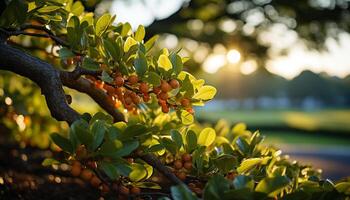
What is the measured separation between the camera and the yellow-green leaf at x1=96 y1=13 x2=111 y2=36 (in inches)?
62.5

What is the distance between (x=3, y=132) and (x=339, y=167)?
875 centimetres

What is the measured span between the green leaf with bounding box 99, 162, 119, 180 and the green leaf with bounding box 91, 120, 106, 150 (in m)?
0.06

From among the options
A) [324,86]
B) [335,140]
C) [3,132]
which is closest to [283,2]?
[3,132]

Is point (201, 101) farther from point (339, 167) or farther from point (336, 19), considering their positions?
point (339, 167)

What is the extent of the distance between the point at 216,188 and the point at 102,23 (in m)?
0.81

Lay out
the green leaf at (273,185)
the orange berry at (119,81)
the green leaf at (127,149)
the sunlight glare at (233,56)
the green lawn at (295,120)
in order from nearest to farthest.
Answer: the green leaf at (273,185), the green leaf at (127,149), the orange berry at (119,81), the sunlight glare at (233,56), the green lawn at (295,120)

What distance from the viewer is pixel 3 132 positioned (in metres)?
4.41

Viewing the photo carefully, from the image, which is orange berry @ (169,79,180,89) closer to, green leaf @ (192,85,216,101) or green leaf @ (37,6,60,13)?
green leaf @ (192,85,216,101)

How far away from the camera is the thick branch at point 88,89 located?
5.17ft

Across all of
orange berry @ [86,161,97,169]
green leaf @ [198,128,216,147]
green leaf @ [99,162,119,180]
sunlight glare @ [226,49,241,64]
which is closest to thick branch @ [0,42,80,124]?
orange berry @ [86,161,97,169]

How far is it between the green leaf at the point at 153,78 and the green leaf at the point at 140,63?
0.03 m

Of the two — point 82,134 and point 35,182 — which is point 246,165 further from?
point 35,182

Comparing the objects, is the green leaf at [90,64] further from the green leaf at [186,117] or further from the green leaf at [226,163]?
the green leaf at [226,163]

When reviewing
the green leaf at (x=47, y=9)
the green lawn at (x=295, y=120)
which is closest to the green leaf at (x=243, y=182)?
the green leaf at (x=47, y=9)
